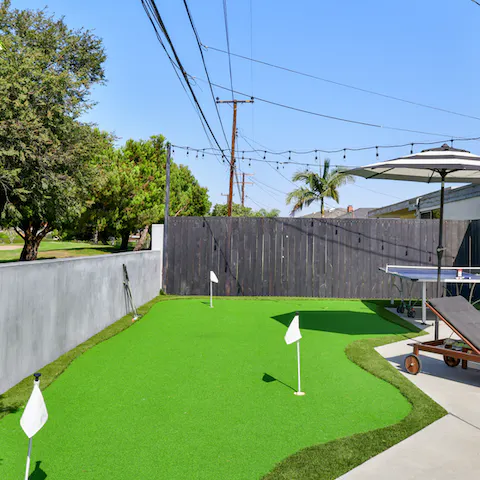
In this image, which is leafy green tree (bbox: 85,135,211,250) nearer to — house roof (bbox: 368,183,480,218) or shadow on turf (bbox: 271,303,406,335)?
house roof (bbox: 368,183,480,218)

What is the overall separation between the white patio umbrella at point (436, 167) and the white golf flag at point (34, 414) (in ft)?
17.5

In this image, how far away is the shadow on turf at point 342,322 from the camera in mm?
7766

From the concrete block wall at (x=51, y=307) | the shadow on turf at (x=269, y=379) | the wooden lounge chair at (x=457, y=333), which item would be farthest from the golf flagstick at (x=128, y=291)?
the wooden lounge chair at (x=457, y=333)

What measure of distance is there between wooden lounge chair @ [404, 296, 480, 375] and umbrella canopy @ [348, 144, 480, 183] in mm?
1809

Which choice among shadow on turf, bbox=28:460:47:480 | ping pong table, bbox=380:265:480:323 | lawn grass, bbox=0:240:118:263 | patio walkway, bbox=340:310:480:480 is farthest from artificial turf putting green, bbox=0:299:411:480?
lawn grass, bbox=0:240:118:263

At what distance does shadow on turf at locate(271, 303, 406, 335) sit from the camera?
7766 millimetres

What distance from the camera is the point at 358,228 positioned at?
39.6 ft

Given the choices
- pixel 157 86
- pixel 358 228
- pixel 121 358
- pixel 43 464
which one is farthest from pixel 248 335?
pixel 157 86

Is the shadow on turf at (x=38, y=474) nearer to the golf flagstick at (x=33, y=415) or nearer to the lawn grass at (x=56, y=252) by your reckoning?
the golf flagstick at (x=33, y=415)

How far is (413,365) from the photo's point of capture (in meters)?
5.16

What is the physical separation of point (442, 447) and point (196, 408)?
6.83ft

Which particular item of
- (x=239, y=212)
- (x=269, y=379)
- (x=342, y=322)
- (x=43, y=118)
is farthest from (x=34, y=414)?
(x=239, y=212)

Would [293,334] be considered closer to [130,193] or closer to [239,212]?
[130,193]

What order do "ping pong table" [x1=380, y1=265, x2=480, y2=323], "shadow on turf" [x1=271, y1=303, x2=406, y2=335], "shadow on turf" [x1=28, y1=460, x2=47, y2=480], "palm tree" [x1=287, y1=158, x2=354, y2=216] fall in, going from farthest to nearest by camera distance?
"palm tree" [x1=287, y1=158, x2=354, y2=216] < "shadow on turf" [x1=271, y1=303, x2=406, y2=335] < "ping pong table" [x1=380, y1=265, x2=480, y2=323] < "shadow on turf" [x1=28, y1=460, x2=47, y2=480]
